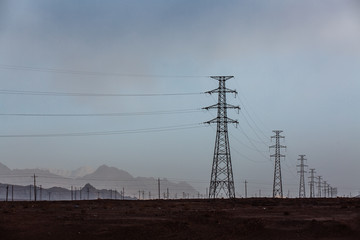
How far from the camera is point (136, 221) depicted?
3588cm

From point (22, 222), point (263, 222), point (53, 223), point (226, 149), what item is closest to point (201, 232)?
point (263, 222)

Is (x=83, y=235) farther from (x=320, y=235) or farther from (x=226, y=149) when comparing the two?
(x=226, y=149)

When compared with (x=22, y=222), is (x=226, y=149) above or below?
above

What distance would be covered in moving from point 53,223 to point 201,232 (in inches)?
390

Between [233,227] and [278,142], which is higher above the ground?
[278,142]

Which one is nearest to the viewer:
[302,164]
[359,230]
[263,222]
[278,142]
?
[359,230]

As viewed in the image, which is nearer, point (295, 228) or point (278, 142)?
point (295, 228)

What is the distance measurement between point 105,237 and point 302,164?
12557 centimetres

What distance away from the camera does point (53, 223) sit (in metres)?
33.9

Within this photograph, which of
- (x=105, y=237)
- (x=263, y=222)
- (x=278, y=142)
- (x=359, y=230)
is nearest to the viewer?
(x=105, y=237)

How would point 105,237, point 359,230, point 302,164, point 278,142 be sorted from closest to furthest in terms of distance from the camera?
point 105,237, point 359,230, point 278,142, point 302,164

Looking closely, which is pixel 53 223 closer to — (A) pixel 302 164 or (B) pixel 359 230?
(B) pixel 359 230

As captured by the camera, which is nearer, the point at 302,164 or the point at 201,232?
the point at 201,232

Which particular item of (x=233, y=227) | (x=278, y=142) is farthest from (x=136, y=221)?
(x=278, y=142)
